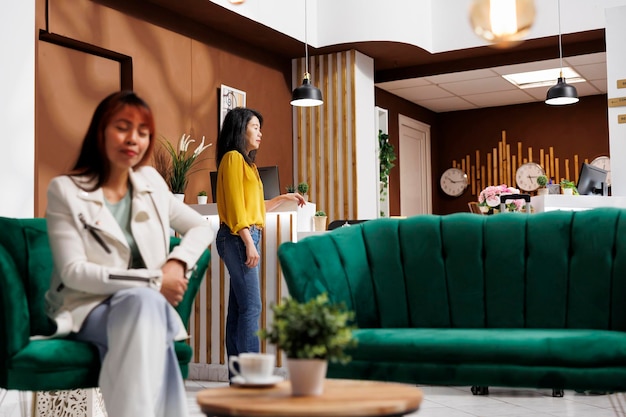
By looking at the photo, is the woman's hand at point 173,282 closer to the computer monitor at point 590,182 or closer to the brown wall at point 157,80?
the brown wall at point 157,80

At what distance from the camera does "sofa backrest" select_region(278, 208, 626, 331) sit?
10.1ft

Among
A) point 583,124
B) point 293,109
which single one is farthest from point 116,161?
point 583,124

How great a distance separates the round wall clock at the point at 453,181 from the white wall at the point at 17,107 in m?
7.72

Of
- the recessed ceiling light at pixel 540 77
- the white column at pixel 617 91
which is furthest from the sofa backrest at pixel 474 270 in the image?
the recessed ceiling light at pixel 540 77

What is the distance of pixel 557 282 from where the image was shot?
316cm

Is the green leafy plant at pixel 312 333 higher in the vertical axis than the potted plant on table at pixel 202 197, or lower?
lower

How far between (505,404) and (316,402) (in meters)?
2.64

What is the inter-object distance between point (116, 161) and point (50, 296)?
0.50 meters

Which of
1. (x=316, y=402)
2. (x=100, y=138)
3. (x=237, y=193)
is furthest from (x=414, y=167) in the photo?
(x=316, y=402)

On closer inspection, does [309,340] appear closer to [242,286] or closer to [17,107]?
[242,286]

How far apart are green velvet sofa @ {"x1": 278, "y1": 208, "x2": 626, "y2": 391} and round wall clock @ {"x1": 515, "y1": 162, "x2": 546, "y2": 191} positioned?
782 centimetres

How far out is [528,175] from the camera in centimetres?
1086

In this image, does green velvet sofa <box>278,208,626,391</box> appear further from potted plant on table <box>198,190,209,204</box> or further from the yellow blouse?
potted plant on table <box>198,190,209,204</box>

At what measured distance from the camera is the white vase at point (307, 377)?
1.79 meters
